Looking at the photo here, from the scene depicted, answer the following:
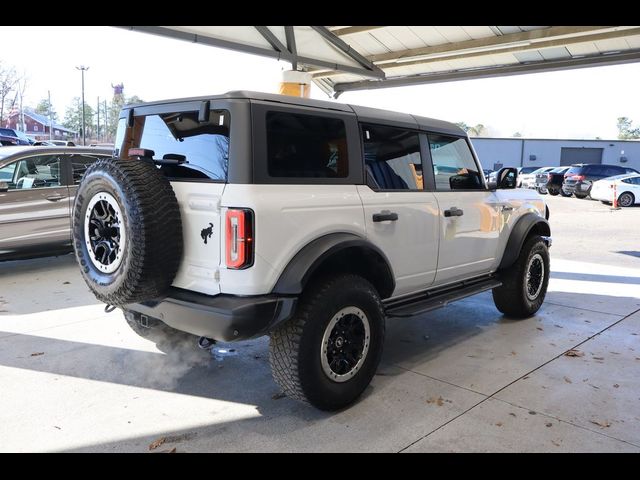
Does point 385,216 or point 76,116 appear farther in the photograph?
point 76,116

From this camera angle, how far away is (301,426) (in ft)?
10.7

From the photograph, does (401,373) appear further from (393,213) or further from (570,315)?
(570,315)

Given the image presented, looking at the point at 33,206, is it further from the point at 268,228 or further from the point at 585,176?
the point at 585,176

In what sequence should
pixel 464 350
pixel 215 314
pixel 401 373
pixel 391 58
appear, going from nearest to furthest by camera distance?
pixel 215 314, pixel 401 373, pixel 464 350, pixel 391 58

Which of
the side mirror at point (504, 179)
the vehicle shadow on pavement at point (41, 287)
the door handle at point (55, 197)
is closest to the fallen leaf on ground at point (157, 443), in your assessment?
the vehicle shadow on pavement at point (41, 287)

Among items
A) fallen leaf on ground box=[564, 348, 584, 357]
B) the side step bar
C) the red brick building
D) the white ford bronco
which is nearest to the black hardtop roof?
the white ford bronco

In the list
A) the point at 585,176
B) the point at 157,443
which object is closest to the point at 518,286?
the point at 157,443

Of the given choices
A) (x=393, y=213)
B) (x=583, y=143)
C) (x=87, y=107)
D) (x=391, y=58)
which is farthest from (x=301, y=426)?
(x=87, y=107)

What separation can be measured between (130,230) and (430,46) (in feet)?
32.5

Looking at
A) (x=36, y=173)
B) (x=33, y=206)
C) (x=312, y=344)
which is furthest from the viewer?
(x=36, y=173)

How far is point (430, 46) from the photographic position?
11305 millimetres

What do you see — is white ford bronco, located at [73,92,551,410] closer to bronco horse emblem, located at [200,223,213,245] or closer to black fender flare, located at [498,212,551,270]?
bronco horse emblem, located at [200,223,213,245]
